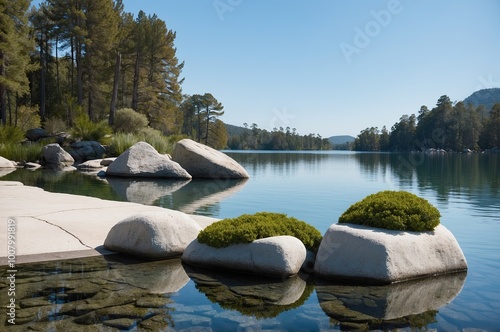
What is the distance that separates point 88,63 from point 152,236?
36794 mm

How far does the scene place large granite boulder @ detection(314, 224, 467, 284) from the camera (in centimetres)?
559

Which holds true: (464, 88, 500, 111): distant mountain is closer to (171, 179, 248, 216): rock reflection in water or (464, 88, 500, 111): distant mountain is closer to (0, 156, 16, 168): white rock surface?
(171, 179, 248, 216): rock reflection in water

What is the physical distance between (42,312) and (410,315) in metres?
3.78

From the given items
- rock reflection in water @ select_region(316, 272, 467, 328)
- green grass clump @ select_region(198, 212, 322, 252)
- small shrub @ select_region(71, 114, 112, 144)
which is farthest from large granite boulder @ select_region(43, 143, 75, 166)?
rock reflection in water @ select_region(316, 272, 467, 328)

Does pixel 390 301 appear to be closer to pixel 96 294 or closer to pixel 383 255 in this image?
Answer: pixel 383 255

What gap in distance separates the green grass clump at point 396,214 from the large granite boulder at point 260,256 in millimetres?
1072

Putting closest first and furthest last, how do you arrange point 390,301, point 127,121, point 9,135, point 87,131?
1. point 390,301
2. point 9,135
3. point 87,131
4. point 127,121

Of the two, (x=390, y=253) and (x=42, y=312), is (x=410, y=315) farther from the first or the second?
(x=42, y=312)

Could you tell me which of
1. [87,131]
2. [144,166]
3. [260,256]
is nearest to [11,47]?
[87,131]

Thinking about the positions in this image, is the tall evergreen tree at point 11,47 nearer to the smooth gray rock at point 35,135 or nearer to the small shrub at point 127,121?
the smooth gray rock at point 35,135

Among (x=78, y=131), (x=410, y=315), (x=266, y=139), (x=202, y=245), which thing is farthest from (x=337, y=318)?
(x=266, y=139)

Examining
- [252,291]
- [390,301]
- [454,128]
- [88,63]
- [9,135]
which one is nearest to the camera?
[390,301]

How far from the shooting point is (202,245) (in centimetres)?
624

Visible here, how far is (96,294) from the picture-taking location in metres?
4.80
